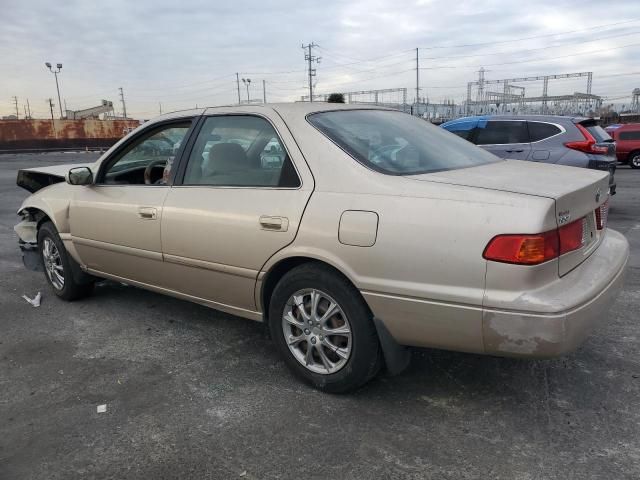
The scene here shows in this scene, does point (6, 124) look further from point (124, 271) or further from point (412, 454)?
point (412, 454)

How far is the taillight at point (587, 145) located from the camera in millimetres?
8371

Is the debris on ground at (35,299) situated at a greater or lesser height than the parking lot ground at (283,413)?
greater

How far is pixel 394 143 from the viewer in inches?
125

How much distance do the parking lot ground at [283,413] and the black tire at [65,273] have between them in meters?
0.67

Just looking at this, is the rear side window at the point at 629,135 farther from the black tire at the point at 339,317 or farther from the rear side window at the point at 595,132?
the black tire at the point at 339,317

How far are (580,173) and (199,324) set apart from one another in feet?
9.37

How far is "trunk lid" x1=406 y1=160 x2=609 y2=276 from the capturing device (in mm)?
2461

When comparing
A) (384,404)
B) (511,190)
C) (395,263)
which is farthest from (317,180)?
(384,404)

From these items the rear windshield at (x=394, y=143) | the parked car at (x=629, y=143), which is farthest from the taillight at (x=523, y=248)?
the parked car at (x=629, y=143)

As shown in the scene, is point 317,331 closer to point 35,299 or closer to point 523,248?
point 523,248

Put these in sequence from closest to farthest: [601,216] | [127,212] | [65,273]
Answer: [601,216] → [127,212] → [65,273]

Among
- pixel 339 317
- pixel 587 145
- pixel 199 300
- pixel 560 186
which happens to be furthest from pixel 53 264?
pixel 587 145

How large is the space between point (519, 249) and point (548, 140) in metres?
7.17

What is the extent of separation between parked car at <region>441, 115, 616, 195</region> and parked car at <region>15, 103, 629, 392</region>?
560 centimetres
